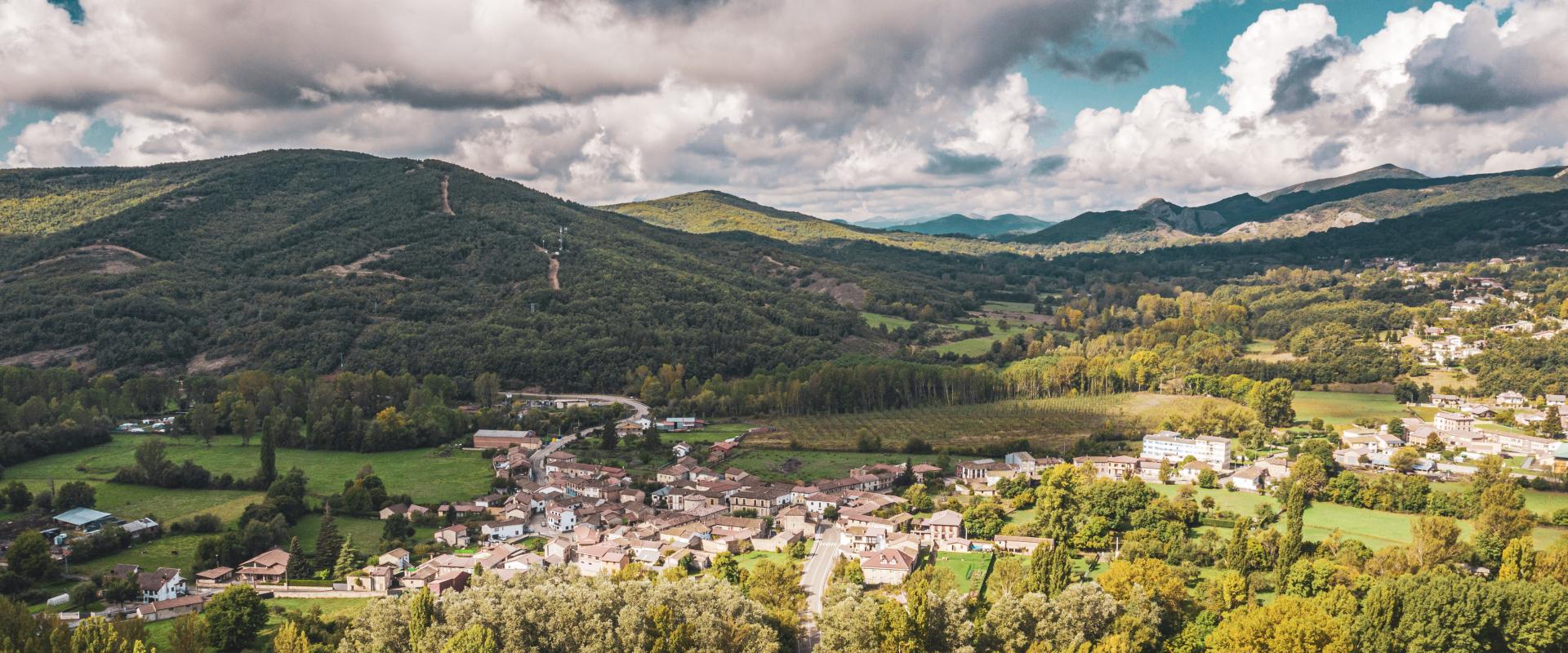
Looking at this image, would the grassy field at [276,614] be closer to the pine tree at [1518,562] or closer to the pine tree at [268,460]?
the pine tree at [268,460]

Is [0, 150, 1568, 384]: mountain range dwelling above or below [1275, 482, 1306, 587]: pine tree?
above

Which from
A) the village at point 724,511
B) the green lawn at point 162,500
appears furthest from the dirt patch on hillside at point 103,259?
the village at point 724,511

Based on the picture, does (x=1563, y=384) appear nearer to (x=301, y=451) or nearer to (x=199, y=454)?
(x=301, y=451)

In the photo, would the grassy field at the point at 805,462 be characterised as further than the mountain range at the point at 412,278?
No

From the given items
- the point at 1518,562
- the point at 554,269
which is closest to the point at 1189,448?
the point at 1518,562

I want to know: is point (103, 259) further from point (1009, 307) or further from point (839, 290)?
point (1009, 307)

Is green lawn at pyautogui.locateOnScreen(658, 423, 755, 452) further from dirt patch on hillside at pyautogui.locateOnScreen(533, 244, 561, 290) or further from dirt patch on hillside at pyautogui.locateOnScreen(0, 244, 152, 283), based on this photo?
dirt patch on hillside at pyautogui.locateOnScreen(0, 244, 152, 283)

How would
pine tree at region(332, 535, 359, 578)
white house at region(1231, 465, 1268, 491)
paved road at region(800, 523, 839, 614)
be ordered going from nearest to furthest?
paved road at region(800, 523, 839, 614) → pine tree at region(332, 535, 359, 578) → white house at region(1231, 465, 1268, 491)

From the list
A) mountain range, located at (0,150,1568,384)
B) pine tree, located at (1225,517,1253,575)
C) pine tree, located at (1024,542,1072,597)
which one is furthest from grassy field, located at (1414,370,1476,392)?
pine tree, located at (1024,542,1072,597)
